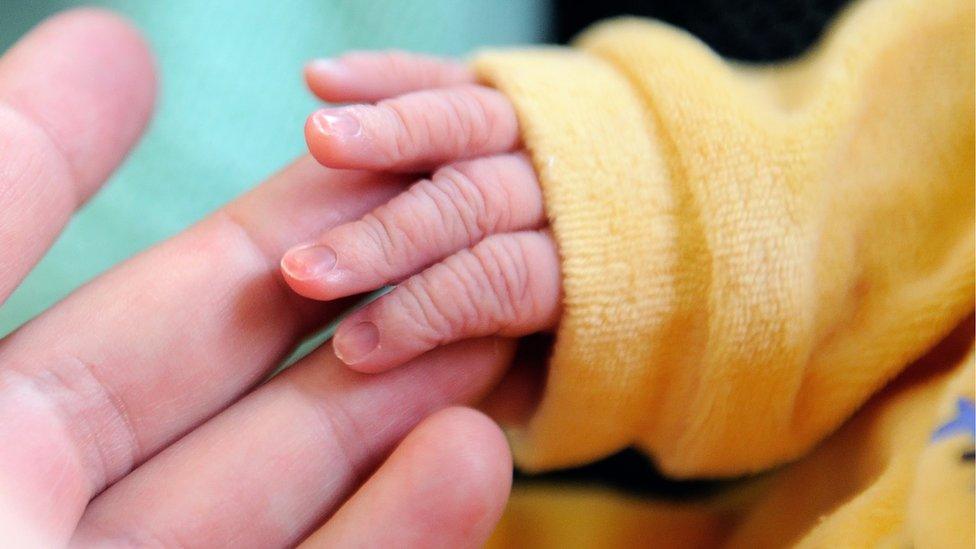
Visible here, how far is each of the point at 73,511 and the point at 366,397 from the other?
161 mm

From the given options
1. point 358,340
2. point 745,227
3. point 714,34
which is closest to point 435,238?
point 358,340

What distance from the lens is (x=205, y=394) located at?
489mm

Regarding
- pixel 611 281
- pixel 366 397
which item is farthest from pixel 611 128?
pixel 366 397

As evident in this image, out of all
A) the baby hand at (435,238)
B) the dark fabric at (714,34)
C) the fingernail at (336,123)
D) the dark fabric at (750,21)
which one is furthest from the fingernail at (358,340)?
the dark fabric at (750,21)

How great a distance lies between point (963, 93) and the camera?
534mm

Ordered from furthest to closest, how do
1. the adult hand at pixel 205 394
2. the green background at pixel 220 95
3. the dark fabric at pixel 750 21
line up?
the green background at pixel 220 95 < the dark fabric at pixel 750 21 < the adult hand at pixel 205 394

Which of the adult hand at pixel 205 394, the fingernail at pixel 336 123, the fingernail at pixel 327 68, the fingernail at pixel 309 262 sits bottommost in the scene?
the adult hand at pixel 205 394

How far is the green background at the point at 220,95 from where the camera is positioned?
29.2 inches

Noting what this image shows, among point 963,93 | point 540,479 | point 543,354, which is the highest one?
point 963,93

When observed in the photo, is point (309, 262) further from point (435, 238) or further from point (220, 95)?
point (220, 95)

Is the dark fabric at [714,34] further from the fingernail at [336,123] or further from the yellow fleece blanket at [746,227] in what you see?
the fingernail at [336,123]

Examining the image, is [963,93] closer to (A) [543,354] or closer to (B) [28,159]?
(A) [543,354]

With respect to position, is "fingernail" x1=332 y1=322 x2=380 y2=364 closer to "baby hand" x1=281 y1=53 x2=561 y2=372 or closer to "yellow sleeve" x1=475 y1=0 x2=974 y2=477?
"baby hand" x1=281 y1=53 x2=561 y2=372

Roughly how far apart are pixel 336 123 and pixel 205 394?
0.59ft
